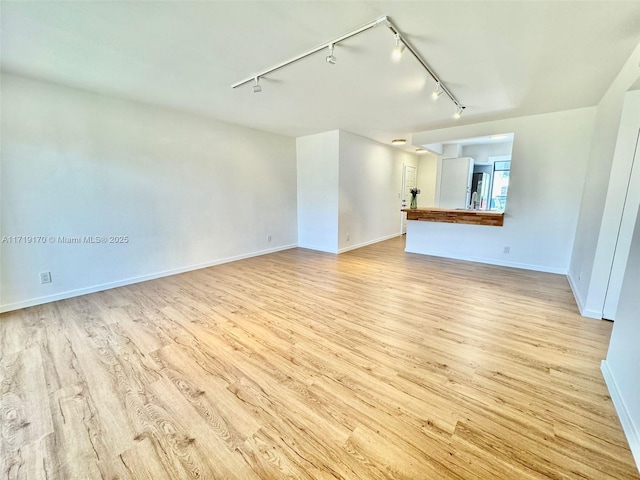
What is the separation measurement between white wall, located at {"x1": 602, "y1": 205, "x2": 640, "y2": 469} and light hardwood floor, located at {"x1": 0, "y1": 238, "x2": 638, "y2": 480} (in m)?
0.07

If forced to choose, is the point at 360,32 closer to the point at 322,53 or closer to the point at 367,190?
the point at 322,53

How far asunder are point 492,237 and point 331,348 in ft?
12.8

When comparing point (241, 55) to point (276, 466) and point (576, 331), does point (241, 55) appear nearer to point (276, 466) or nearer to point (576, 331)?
point (276, 466)

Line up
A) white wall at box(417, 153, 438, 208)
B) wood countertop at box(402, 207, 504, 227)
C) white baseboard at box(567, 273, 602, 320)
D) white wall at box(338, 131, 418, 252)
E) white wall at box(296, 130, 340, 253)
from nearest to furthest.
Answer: white baseboard at box(567, 273, 602, 320)
wood countertop at box(402, 207, 504, 227)
white wall at box(296, 130, 340, 253)
white wall at box(338, 131, 418, 252)
white wall at box(417, 153, 438, 208)

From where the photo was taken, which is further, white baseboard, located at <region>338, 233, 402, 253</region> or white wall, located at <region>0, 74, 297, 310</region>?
white baseboard, located at <region>338, 233, 402, 253</region>

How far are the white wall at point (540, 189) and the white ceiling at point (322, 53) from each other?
1.51 ft

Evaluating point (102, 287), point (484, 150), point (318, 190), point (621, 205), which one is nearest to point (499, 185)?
point (484, 150)

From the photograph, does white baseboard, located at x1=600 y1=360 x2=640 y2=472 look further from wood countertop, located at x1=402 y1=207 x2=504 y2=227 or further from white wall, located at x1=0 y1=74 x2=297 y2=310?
white wall, located at x1=0 y1=74 x2=297 y2=310

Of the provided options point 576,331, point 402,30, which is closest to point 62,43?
point 402,30

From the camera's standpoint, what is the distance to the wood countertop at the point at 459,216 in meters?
4.38

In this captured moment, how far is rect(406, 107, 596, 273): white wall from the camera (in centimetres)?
373

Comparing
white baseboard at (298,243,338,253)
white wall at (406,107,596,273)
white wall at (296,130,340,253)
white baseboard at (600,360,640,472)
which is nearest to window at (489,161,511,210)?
white wall at (406,107,596,273)

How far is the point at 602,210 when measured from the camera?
8.41 ft

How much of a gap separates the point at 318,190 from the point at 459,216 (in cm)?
277
